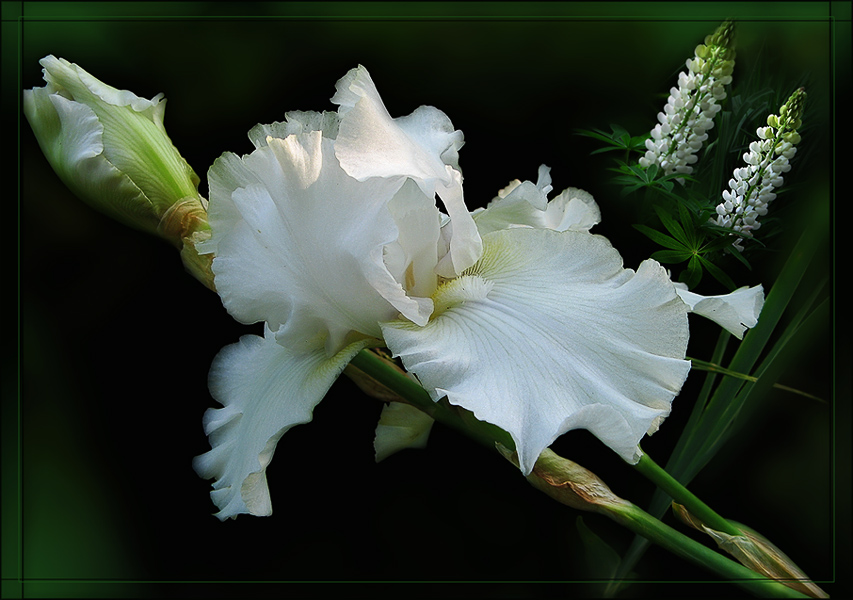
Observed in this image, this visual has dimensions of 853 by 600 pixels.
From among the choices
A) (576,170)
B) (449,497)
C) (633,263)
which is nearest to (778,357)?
(633,263)

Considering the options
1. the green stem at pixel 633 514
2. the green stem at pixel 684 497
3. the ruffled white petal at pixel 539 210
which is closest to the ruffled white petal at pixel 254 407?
the green stem at pixel 633 514

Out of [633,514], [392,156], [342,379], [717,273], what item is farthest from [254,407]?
[717,273]

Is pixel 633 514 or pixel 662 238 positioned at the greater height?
pixel 662 238

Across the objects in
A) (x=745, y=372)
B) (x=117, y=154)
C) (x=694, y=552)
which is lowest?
(x=694, y=552)

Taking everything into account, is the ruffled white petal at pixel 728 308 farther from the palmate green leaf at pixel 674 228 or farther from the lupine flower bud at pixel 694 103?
the lupine flower bud at pixel 694 103

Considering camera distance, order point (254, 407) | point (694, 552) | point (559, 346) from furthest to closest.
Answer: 1. point (694, 552)
2. point (254, 407)
3. point (559, 346)

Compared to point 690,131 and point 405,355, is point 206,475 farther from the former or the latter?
point 690,131

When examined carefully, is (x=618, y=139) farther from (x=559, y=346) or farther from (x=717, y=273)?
(x=559, y=346)
